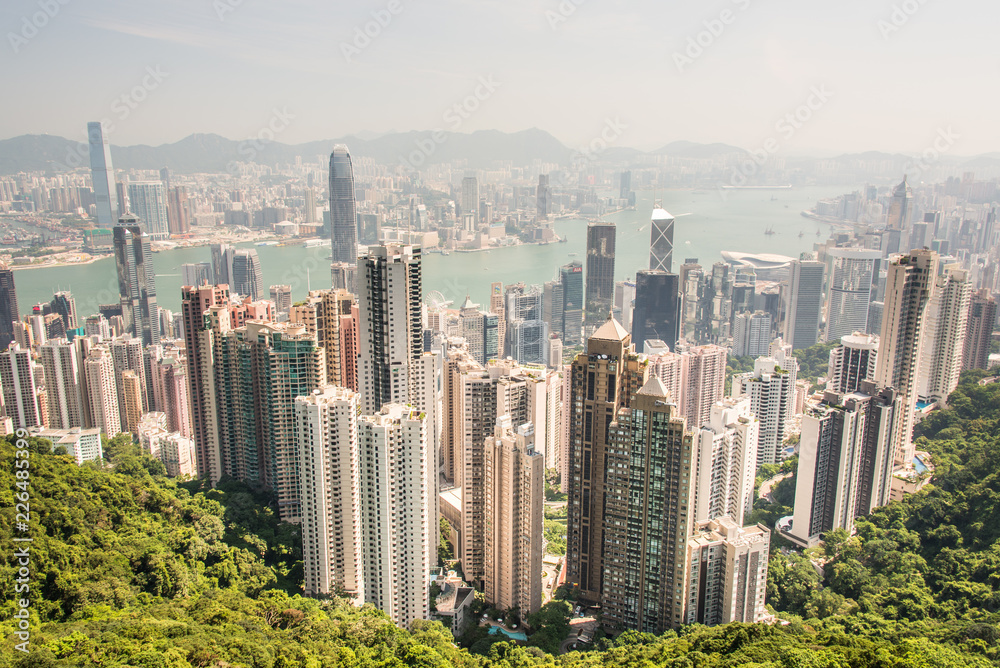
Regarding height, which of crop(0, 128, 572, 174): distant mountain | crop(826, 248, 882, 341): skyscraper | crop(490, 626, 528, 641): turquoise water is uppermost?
crop(0, 128, 572, 174): distant mountain

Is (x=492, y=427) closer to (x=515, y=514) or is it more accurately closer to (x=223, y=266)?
(x=515, y=514)

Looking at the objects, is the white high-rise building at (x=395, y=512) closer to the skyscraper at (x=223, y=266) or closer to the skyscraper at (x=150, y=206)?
the skyscraper at (x=150, y=206)

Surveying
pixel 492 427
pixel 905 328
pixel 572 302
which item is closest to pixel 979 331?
pixel 905 328

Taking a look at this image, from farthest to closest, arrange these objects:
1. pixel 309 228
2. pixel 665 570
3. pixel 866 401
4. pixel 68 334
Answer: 1. pixel 309 228
2. pixel 68 334
3. pixel 866 401
4. pixel 665 570

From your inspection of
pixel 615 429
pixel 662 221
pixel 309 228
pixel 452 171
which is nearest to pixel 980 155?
pixel 662 221

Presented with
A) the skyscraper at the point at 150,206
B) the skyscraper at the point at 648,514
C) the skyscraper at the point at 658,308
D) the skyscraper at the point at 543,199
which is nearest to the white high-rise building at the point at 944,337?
the skyscraper at the point at 658,308

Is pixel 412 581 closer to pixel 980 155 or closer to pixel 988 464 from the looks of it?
pixel 988 464

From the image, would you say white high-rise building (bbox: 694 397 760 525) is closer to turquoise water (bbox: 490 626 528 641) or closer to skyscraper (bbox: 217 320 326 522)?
turquoise water (bbox: 490 626 528 641)

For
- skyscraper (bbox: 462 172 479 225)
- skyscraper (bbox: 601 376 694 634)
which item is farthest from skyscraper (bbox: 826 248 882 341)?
skyscraper (bbox: 601 376 694 634)
